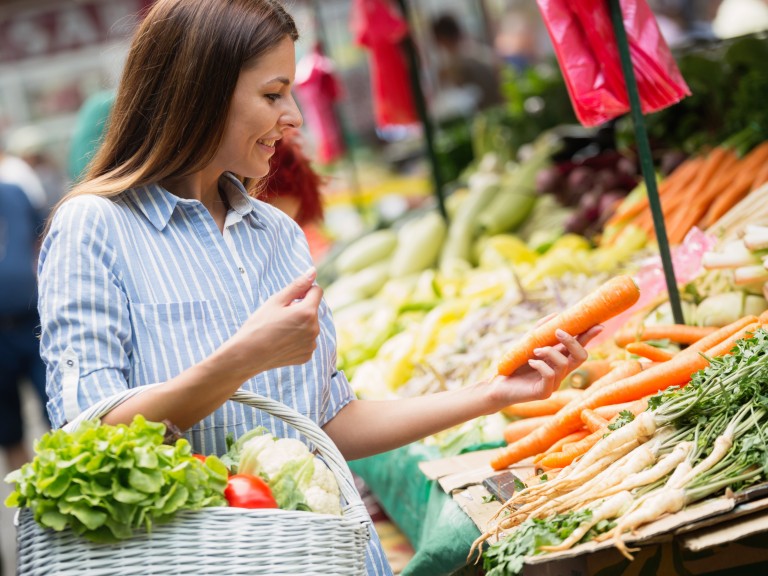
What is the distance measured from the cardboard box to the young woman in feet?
1.47

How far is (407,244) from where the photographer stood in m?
6.08

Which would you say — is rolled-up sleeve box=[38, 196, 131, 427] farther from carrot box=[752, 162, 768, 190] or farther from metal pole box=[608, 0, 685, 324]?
carrot box=[752, 162, 768, 190]

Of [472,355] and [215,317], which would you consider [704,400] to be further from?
[472,355]

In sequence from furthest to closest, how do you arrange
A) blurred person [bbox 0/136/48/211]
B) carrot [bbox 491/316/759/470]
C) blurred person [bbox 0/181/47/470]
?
blurred person [bbox 0/136/48/211]
blurred person [bbox 0/181/47/470]
carrot [bbox 491/316/759/470]

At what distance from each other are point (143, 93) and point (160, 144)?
0.11m

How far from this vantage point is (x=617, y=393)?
A: 2633 mm

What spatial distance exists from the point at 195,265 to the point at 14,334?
14.3 feet

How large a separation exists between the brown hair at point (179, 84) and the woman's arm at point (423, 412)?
689 mm

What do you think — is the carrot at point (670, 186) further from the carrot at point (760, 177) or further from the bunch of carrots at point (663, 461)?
the bunch of carrots at point (663, 461)

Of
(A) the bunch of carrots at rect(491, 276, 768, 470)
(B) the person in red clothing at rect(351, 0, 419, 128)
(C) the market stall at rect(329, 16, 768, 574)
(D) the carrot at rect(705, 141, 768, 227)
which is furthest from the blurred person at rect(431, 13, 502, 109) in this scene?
(A) the bunch of carrots at rect(491, 276, 768, 470)

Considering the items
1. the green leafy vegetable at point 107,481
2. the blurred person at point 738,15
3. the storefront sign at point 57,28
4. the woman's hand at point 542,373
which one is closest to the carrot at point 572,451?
the woman's hand at point 542,373

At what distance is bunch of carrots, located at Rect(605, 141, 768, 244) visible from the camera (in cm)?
409

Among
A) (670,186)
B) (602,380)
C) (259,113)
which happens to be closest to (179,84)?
(259,113)

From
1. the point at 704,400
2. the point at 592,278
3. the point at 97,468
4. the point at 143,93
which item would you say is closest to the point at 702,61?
the point at 592,278
